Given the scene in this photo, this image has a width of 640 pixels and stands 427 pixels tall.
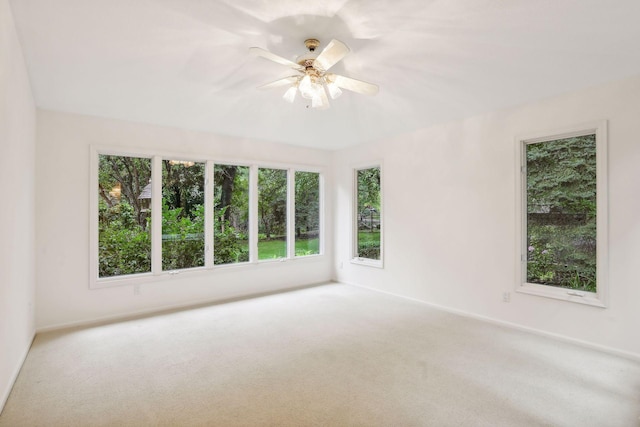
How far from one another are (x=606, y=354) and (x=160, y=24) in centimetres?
467

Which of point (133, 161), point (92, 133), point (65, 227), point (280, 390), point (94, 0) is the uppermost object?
point (94, 0)

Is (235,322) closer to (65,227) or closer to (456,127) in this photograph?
(65,227)

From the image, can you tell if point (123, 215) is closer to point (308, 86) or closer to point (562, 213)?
point (308, 86)

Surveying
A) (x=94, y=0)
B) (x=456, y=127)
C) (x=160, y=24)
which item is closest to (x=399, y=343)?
(x=456, y=127)

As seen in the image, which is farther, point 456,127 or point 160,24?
point 456,127

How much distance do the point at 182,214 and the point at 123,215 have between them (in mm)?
733

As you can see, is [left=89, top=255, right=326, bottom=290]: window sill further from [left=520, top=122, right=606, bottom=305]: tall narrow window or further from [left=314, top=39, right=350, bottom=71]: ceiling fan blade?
[left=520, top=122, right=606, bottom=305]: tall narrow window

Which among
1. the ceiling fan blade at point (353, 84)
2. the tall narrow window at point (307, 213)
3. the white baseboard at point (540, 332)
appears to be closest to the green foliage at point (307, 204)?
the tall narrow window at point (307, 213)

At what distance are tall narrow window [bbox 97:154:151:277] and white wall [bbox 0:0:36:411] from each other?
794mm

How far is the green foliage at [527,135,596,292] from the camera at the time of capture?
3336 millimetres

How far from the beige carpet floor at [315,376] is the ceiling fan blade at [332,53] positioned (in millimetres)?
2440

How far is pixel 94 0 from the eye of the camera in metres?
1.98

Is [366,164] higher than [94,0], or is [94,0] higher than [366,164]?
[94,0]

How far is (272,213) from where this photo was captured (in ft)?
18.7
